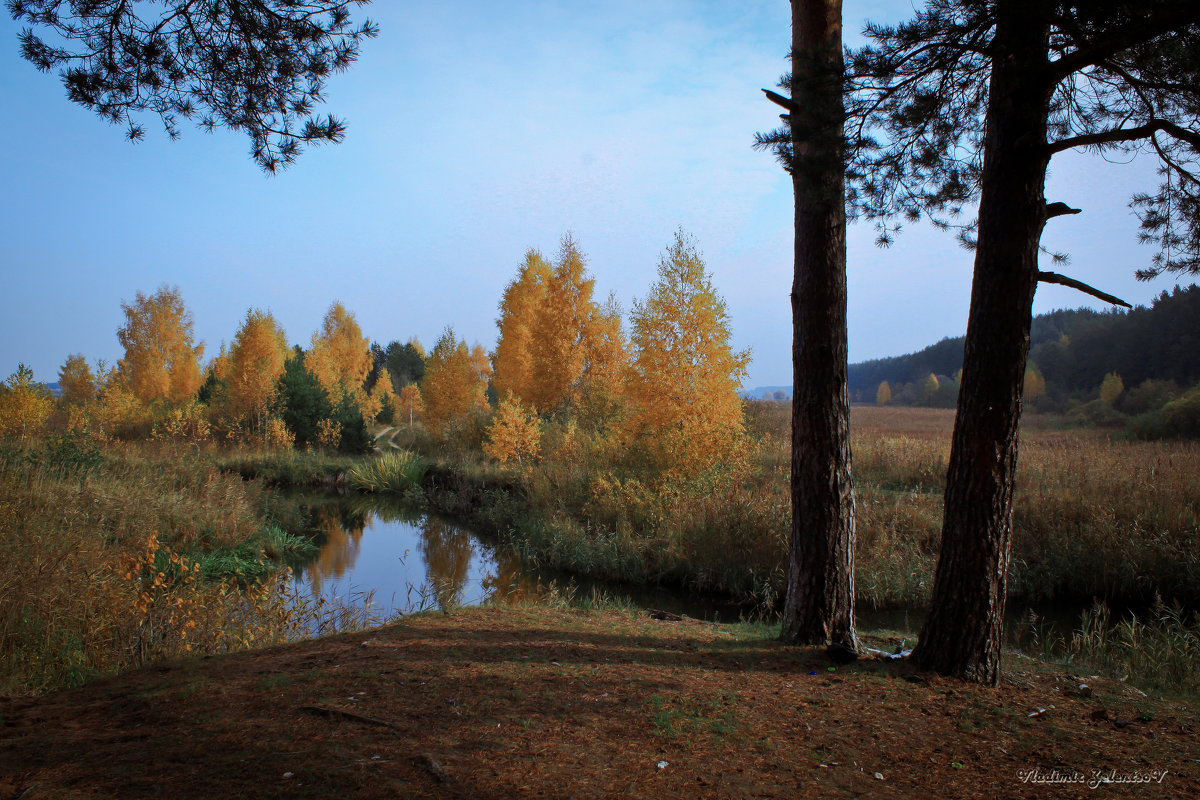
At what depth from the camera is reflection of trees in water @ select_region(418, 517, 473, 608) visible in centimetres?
Result: 1029

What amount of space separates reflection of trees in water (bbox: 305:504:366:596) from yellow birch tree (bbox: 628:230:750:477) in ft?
20.9

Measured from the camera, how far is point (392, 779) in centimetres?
239

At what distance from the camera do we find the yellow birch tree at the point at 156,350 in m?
28.1

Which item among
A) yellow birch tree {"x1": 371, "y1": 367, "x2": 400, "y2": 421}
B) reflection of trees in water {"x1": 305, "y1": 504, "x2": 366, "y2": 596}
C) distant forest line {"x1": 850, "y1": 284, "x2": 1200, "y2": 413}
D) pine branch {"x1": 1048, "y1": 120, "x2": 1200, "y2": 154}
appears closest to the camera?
pine branch {"x1": 1048, "y1": 120, "x2": 1200, "y2": 154}

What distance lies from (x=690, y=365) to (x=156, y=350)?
91.4 feet

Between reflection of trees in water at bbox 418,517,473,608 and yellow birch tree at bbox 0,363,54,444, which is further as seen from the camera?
yellow birch tree at bbox 0,363,54,444

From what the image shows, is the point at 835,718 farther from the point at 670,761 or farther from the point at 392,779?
the point at 392,779

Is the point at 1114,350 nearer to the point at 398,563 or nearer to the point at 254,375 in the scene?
the point at 398,563

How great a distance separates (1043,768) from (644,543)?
327 inches

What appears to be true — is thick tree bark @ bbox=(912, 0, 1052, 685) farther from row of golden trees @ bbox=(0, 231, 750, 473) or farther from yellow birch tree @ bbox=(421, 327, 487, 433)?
yellow birch tree @ bbox=(421, 327, 487, 433)

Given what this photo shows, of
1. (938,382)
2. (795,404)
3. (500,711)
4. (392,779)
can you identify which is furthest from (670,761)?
(938,382)

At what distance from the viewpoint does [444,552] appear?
12.9 m

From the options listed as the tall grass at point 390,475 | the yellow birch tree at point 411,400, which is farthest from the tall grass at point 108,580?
the yellow birch tree at point 411,400

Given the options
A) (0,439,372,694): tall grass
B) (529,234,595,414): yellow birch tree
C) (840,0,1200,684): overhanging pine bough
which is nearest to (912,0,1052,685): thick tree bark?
(840,0,1200,684): overhanging pine bough
